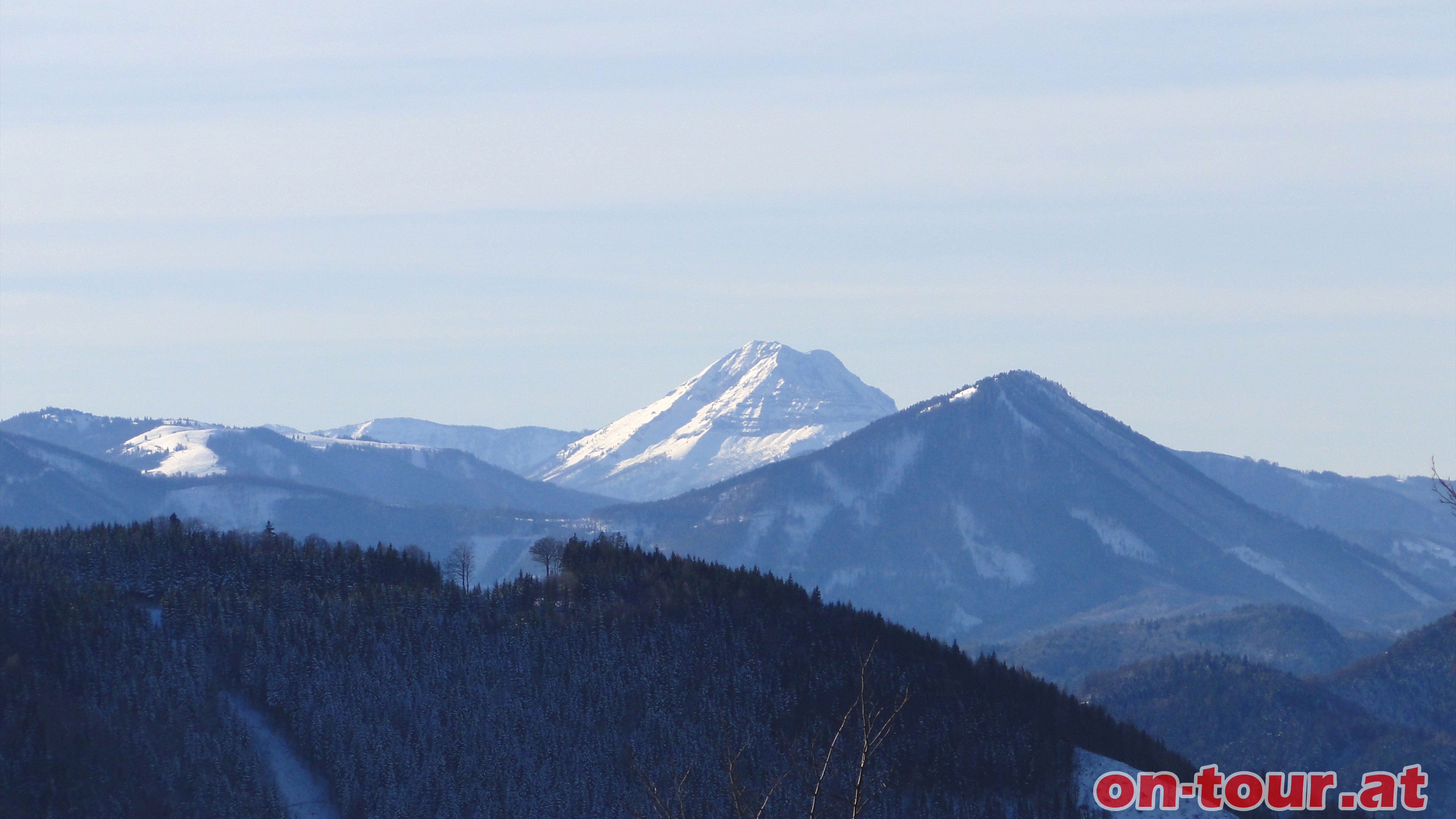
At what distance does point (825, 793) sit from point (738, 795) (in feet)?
22.3

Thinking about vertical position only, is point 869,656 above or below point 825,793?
above

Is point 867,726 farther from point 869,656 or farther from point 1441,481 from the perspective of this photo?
point 1441,481

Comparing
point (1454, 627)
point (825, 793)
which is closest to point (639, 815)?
point (825, 793)

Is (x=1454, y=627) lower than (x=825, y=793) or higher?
higher

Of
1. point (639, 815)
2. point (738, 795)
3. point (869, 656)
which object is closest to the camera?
point (738, 795)

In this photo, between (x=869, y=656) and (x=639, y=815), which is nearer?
(x=869, y=656)

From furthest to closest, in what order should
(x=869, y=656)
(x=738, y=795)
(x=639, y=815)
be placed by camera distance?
(x=639, y=815)
(x=869, y=656)
(x=738, y=795)

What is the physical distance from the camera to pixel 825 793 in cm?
6594

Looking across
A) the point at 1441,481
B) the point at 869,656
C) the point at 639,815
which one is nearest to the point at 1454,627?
the point at 1441,481

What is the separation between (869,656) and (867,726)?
143 inches

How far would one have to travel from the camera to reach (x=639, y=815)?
77.1m

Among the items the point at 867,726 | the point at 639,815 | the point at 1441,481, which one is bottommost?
the point at 639,815

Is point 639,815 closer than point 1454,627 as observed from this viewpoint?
No

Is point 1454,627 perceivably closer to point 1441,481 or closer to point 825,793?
point 1441,481
